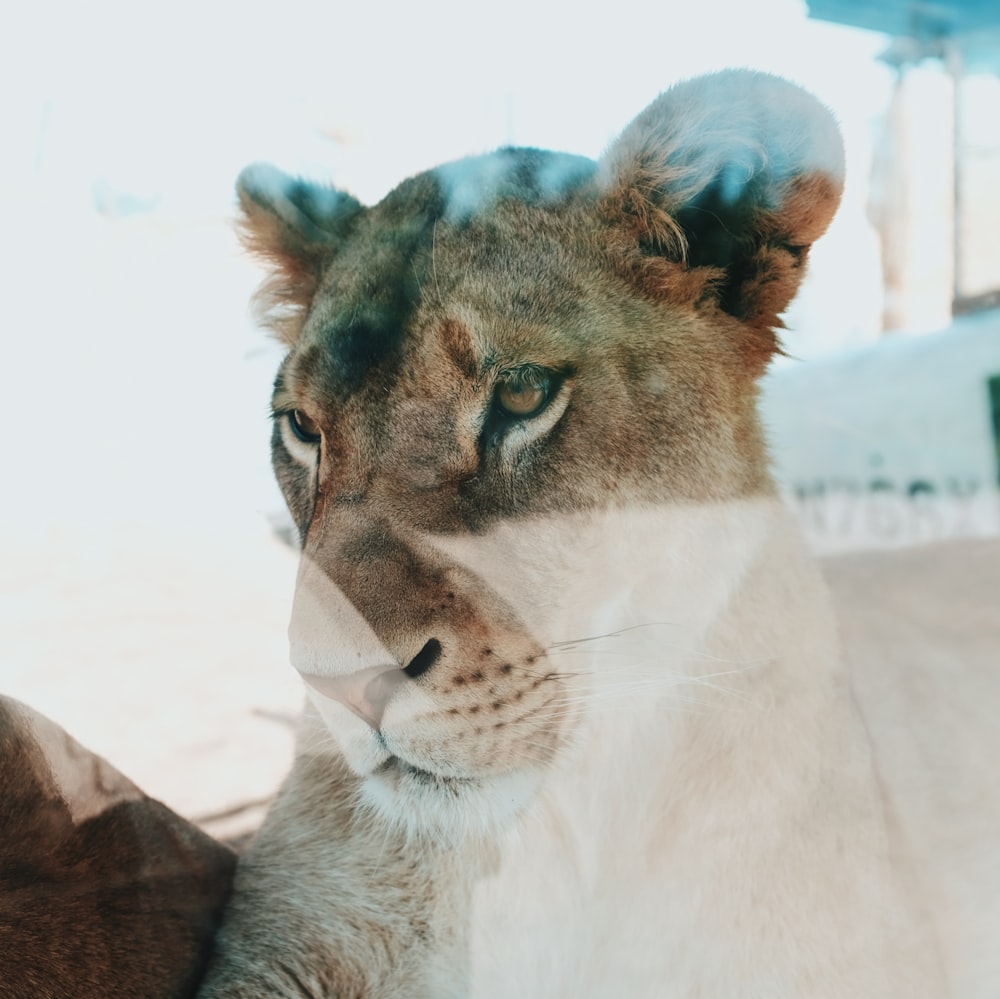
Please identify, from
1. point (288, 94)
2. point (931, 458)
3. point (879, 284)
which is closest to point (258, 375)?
point (288, 94)

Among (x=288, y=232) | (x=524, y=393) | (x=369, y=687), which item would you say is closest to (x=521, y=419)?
(x=524, y=393)

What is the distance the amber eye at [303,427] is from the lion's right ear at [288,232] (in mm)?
141

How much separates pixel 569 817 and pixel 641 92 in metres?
0.78

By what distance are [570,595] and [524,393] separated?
0.64 ft

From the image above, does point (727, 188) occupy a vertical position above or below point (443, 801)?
above

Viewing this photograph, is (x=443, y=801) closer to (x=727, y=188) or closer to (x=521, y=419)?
(x=521, y=419)

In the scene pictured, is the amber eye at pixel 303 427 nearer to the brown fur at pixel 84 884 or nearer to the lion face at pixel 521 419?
the lion face at pixel 521 419

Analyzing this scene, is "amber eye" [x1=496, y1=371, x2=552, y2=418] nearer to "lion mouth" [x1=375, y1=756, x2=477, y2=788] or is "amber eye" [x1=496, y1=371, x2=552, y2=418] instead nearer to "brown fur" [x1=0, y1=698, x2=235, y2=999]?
"lion mouth" [x1=375, y1=756, x2=477, y2=788]

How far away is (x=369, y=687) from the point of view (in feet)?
2.84

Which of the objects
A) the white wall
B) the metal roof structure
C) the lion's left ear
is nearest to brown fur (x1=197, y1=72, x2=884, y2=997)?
the lion's left ear

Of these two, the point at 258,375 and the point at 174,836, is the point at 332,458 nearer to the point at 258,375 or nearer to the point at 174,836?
the point at 258,375

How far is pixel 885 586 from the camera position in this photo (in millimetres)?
1879

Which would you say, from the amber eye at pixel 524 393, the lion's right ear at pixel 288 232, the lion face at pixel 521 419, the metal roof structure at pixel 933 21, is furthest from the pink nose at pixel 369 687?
the metal roof structure at pixel 933 21

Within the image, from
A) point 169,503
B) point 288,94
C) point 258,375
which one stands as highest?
point 288,94
